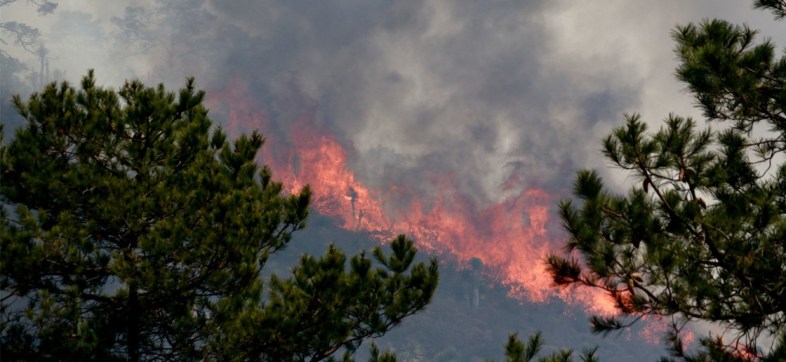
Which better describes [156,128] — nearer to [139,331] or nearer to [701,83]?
[139,331]

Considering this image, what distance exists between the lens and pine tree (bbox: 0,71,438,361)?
10.1 m

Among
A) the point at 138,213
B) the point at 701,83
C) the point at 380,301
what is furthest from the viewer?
the point at 380,301

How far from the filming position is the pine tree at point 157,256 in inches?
398

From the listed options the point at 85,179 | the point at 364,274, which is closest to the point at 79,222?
the point at 85,179

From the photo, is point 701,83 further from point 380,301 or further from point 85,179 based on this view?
point 85,179

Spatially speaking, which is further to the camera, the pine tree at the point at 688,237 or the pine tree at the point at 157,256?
the pine tree at the point at 157,256

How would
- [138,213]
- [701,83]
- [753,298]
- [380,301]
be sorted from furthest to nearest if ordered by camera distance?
[380,301] → [138,213] → [701,83] → [753,298]

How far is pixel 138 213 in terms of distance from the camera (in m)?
10.5

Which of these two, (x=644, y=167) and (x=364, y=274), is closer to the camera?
(x=644, y=167)

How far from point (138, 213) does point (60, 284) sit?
2.20 m

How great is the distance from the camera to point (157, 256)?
1016 cm

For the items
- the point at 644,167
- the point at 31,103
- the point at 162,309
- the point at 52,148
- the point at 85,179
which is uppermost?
the point at 31,103

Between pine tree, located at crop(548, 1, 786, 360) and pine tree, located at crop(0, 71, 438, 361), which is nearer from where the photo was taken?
pine tree, located at crop(548, 1, 786, 360)

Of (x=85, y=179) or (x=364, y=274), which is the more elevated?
(x=85, y=179)
